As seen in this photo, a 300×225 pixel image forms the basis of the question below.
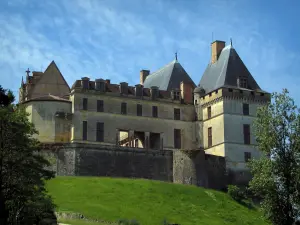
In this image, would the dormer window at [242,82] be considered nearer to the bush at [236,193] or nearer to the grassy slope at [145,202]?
the bush at [236,193]

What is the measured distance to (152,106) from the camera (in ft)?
232

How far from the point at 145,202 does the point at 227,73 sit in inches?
886

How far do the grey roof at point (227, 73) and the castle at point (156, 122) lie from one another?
0.13 meters

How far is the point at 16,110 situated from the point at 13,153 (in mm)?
3652

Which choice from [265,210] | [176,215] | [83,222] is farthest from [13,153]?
[176,215]

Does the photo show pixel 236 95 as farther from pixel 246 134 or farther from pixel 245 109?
pixel 246 134

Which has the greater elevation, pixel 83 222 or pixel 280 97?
pixel 280 97

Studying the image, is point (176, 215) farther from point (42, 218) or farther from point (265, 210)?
point (42, 218)

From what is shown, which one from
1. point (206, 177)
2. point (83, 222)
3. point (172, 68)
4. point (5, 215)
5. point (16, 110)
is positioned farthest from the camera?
point (172, 68)

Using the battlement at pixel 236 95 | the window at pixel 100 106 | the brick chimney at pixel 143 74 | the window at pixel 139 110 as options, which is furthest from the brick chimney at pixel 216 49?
the window at pixel 100 106

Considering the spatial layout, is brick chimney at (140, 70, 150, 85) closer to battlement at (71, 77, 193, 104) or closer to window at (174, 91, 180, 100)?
battlement at (71, 77, 193, 104)

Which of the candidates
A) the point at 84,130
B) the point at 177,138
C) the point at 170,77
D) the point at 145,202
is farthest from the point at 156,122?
the point at 145,202

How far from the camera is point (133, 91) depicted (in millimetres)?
70375

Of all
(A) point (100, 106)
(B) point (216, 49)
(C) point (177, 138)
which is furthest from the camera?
(B) point (216, 49)
